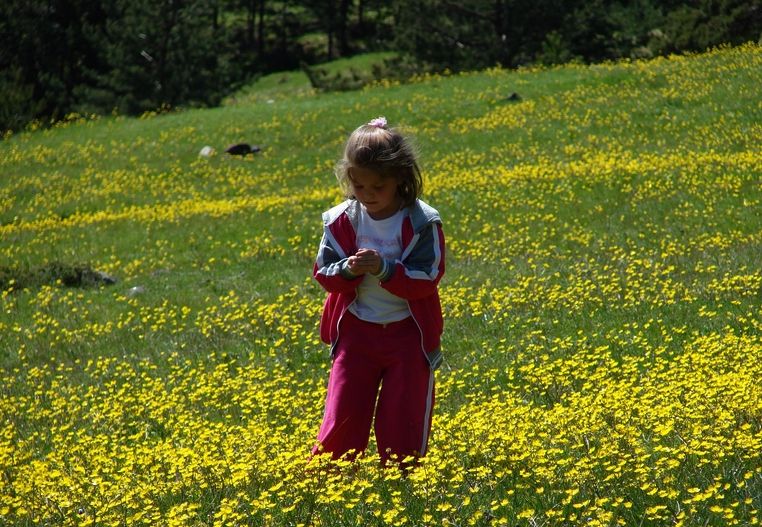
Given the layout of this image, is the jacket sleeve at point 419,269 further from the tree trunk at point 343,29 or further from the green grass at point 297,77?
the tree trunk at point 343,29

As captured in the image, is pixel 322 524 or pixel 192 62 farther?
pixel 192 62

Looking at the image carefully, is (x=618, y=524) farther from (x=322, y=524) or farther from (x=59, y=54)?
(x=59, y=54)

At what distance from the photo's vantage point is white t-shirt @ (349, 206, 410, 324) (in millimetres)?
5176

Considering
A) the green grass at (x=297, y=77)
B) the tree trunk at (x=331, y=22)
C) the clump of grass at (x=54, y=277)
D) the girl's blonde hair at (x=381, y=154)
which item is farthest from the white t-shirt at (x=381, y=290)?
the tree trunk at (x=331, y=22)

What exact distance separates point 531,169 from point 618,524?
580 inches

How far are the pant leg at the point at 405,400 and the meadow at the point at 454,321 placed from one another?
0.58 ft

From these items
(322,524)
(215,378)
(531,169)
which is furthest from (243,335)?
(531,169)

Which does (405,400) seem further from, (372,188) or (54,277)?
(54,277)

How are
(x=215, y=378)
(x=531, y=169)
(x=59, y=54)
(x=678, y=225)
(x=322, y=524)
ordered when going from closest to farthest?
(x=322, y=524), (x=215, y=378), (x=678, y=225), (x=531, y=169), (x=59, y=54)

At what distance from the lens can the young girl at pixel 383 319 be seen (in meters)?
5.06

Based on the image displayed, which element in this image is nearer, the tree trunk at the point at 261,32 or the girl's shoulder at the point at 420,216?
the girl's shoulder at the point at 420,216

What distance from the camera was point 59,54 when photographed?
130 ft

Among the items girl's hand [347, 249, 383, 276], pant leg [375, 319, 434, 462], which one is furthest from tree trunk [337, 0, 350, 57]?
girl's hand [347, 249, 383, 276]

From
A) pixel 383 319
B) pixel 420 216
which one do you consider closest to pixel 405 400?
pixel 383 319
